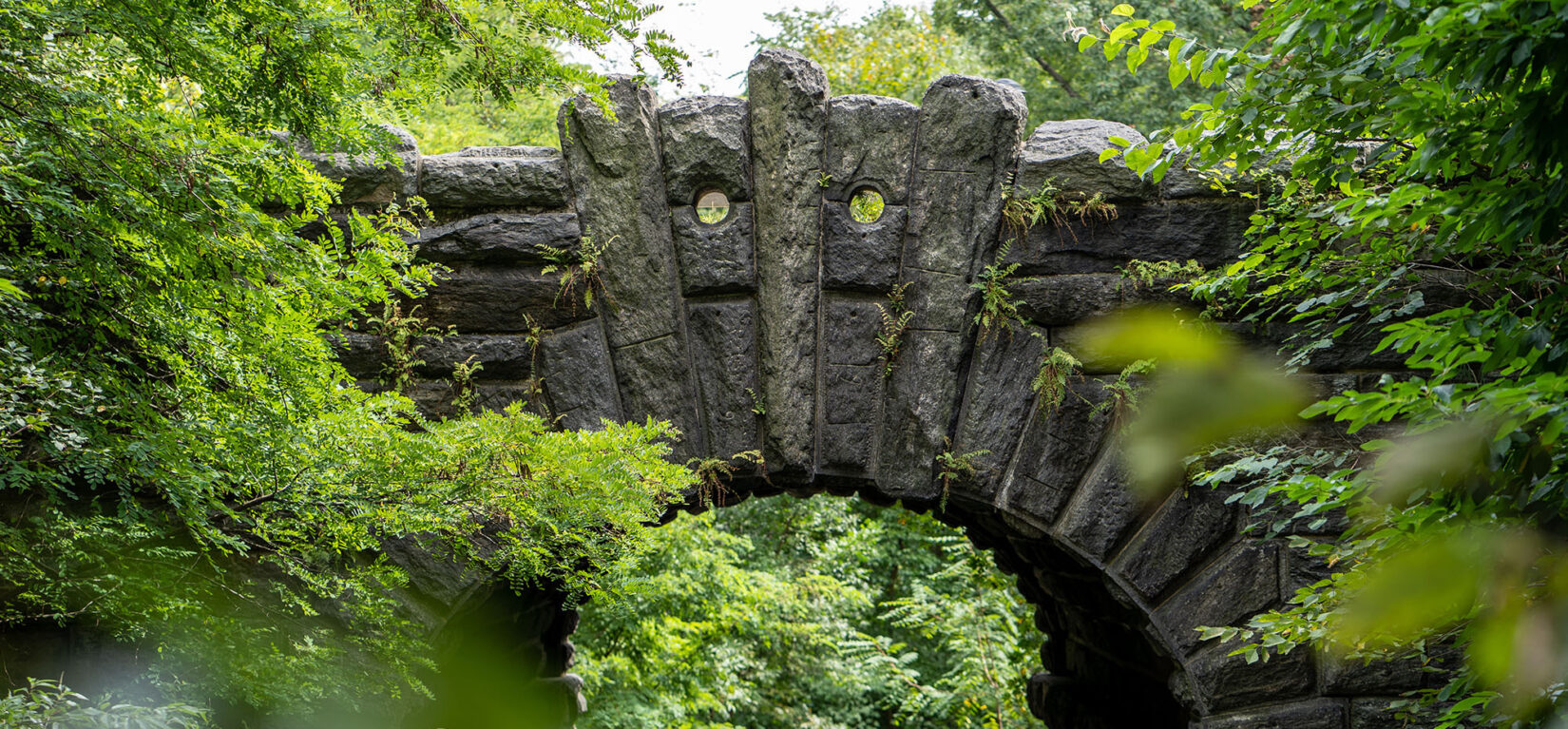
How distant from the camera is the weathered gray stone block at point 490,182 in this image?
3812mm

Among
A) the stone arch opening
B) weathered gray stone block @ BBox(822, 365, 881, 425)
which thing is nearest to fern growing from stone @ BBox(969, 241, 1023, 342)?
weathered gray stone block @ BBox(822, 365, 881, 425)

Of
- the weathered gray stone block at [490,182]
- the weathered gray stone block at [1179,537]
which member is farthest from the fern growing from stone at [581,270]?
the weathered gray stone block at [1179,537]

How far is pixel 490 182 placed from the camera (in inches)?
150

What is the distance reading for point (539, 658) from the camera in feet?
17.7

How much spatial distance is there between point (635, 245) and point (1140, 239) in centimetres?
166

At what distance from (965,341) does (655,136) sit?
1237 millimetres

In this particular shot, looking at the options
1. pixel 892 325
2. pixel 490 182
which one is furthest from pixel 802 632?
pixel 490 182

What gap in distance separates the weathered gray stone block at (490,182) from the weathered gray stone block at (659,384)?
58cm

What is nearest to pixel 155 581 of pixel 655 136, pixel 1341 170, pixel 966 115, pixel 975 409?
pixel 655 136

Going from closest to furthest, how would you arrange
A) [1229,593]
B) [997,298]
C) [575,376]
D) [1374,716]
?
[1374,716] → [1229,593] → [997,298] → [575,376]

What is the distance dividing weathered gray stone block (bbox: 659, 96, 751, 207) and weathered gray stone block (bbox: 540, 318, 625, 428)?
0.58 metres

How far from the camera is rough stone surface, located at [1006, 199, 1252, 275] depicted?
12.3 feet

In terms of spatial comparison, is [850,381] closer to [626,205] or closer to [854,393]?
[854,393]

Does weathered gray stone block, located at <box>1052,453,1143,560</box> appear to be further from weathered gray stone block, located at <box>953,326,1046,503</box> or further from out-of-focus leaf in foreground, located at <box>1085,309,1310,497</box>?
weathered gray stone block, located at <box>953,326,1046,503</box>
